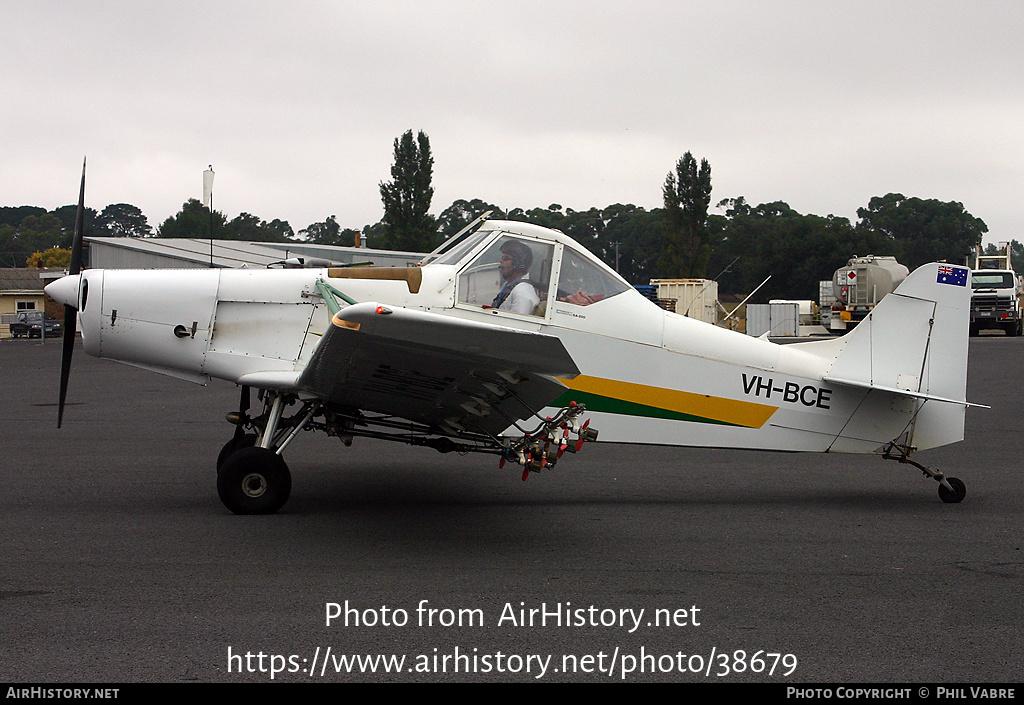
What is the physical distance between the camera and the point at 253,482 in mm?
6371

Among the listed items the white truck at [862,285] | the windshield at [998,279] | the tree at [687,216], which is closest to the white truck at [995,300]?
the windshield at [998,279]

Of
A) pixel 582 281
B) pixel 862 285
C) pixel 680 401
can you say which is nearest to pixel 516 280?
pixel 582 281

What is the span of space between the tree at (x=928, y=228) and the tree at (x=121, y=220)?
98.8 m

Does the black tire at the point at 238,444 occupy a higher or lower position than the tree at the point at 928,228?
lower

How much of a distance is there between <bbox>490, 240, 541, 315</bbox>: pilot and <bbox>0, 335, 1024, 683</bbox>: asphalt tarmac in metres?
1.69

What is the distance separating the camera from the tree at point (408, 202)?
64.4m

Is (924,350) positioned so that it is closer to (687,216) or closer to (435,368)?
(435,368)

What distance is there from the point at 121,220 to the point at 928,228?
367 feet

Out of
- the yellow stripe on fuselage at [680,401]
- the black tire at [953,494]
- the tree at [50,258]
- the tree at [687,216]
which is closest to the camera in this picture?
the yellow stripe on fuselage at [680,401]

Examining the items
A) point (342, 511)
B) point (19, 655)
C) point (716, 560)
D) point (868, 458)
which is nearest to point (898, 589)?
point (716, 560)

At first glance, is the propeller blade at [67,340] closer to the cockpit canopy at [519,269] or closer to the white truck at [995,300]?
the cockpit canopy at [519,269]

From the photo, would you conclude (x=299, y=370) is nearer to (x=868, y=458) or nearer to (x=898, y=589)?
(x=898, y=589)

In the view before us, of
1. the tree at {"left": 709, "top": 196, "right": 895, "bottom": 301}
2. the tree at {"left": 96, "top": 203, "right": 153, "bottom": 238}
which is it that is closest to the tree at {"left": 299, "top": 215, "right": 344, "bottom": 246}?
the tree at {"left": 96, "top": 203, "right": 153, "bottom": 238}

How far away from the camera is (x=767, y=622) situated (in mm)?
4344
